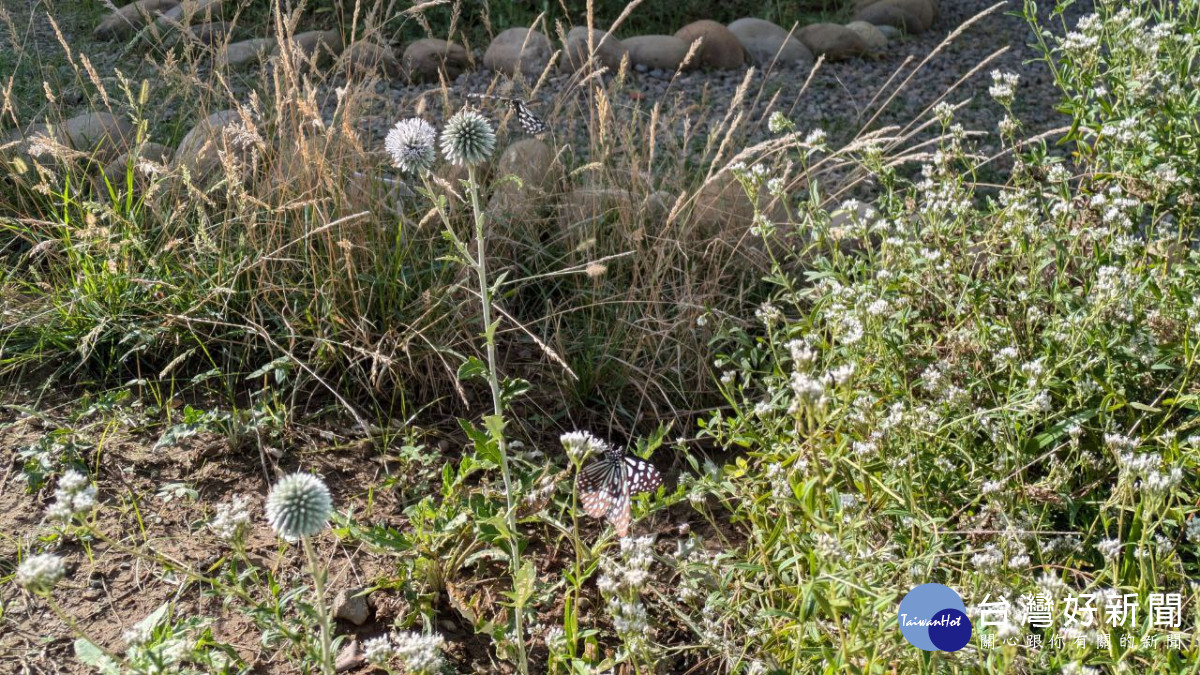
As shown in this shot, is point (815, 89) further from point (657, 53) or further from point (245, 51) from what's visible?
point (245, 51)

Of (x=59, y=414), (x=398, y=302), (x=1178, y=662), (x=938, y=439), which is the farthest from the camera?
(x=398, y=302)

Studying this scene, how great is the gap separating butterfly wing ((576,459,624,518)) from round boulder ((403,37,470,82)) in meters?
3.38

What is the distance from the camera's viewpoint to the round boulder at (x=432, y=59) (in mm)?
5488

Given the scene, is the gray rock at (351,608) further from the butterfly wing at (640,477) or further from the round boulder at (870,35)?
the round boulder at (870,35)

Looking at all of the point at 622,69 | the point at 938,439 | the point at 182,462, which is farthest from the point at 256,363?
the point at 938,439

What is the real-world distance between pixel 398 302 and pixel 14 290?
1.21 meters

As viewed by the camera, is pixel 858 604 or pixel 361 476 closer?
pixel 858 604

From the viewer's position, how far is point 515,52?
5594mm

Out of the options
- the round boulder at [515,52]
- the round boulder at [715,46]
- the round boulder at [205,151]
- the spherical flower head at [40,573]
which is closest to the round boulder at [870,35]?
the round boulder at [715,46]

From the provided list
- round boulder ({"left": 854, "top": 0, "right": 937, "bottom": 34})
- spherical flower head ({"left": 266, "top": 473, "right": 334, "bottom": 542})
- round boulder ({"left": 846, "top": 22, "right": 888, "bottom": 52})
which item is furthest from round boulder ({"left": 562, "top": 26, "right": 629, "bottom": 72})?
spherical flower head ({"left": 266, "top": 473, "right": 334, "bottom": 542})

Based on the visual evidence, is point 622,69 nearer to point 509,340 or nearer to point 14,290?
point 509,340

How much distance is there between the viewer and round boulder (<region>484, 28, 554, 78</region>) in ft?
18.1

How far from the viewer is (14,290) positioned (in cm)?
322

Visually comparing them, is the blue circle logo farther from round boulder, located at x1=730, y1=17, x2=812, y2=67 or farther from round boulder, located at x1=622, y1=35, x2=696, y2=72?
round boulder, located at x1=730, y1=17, x2=812, y2=67
